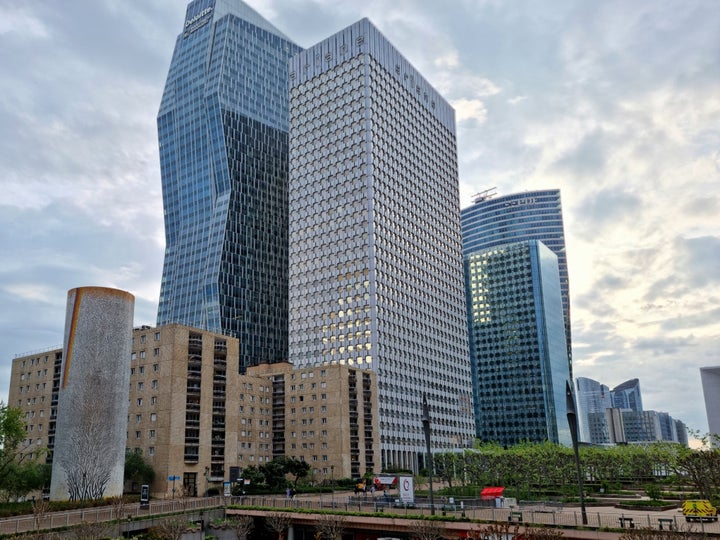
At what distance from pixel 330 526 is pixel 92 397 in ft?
118

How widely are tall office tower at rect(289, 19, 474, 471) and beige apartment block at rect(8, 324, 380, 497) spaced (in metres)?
17.7

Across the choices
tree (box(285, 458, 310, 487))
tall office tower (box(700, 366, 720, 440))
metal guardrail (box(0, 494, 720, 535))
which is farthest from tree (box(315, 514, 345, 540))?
tall office tower (box(700, 366, 720, 440))

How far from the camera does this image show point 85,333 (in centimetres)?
8412

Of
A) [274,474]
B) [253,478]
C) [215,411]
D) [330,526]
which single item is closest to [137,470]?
[253,478]

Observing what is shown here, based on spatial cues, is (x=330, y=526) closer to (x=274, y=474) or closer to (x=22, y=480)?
(x=274, y=474)

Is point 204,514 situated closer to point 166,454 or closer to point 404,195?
point 166,454

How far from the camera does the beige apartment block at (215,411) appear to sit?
10712cm

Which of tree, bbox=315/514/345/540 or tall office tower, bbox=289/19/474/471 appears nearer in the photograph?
tree, bbox=315/514/345/540

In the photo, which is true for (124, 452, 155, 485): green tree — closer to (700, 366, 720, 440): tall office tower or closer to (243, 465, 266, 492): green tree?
(243, 465, 266, 492): green tree

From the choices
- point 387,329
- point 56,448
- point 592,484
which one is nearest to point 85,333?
point 56,448

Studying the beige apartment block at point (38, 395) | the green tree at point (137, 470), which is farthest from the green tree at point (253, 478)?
the beige apartment block at point (38, 395)

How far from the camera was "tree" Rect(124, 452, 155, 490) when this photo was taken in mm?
100375

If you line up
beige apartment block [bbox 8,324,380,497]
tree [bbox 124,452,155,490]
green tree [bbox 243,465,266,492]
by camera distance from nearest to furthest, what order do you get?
green tree [bbox 243,465,266,492] → tree [bbox 124,452,155,490] → beige apartment block [bbox 8,324,380,497]

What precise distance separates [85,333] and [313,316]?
9588 cm
